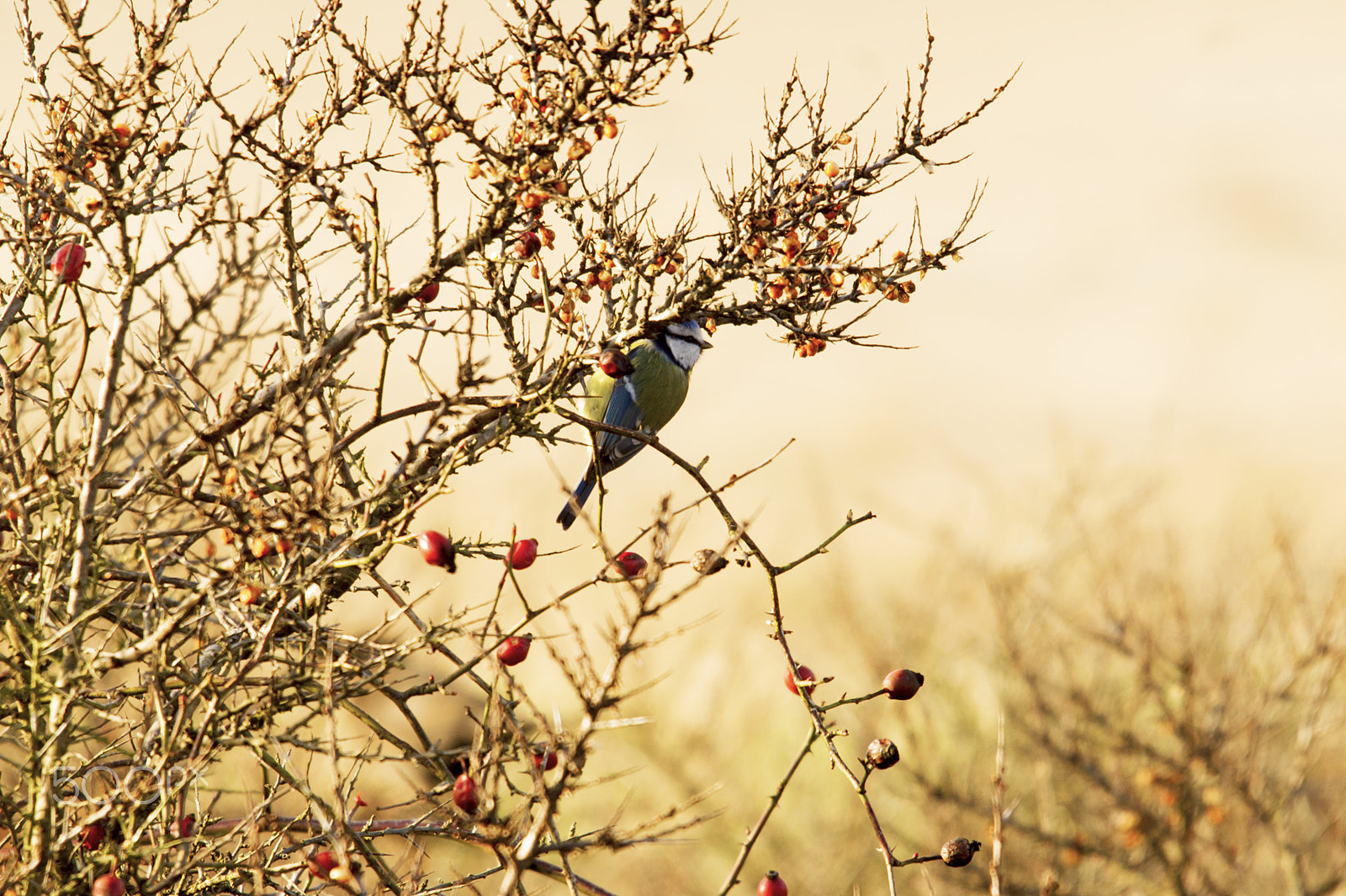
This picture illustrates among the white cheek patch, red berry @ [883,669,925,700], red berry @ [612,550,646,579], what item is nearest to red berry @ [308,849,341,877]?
red berry @ [612,550,646,579]

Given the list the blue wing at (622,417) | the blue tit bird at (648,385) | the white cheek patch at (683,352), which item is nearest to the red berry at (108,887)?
the blue wing at (622,417)

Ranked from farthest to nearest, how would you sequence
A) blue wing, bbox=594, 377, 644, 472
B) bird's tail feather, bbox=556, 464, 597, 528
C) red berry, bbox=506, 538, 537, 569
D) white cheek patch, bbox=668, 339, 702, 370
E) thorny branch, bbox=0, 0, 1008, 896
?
white cheek patch, bbox=668, 339, 702, 370, blue wing, bbox=594, 377, 644, 472, bird's tail feather, bbox=556, 464, 597, 528, red berry, bbox=506, 538, 537, 569, thorny branch, bbox=0, 0, 1008, 896

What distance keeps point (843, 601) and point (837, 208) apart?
8186 mm

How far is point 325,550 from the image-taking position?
2.71 m

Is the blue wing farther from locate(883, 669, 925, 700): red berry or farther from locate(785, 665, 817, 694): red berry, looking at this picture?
locate(883, 669, 925, 700): red berry

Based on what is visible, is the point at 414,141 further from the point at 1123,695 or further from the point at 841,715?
the point at 841,715

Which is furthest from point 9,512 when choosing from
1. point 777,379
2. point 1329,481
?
point 777,379

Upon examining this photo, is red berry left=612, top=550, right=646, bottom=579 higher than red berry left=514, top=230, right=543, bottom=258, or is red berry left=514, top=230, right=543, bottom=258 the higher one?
red berry left=514, top=230, right=543, bottom=258

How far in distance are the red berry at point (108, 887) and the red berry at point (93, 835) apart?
0.66 feet

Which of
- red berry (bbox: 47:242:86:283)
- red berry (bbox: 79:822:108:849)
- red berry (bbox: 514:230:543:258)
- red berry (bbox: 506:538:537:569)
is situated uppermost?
red berry (bbox: 514:230:543:258)

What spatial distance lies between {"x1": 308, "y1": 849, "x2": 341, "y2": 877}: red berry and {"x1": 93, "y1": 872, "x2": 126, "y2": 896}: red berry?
0.42 m

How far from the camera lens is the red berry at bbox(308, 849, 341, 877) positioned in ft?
9.16

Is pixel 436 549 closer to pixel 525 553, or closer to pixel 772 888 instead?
pixel 525 553

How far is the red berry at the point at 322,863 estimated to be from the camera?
279cm
